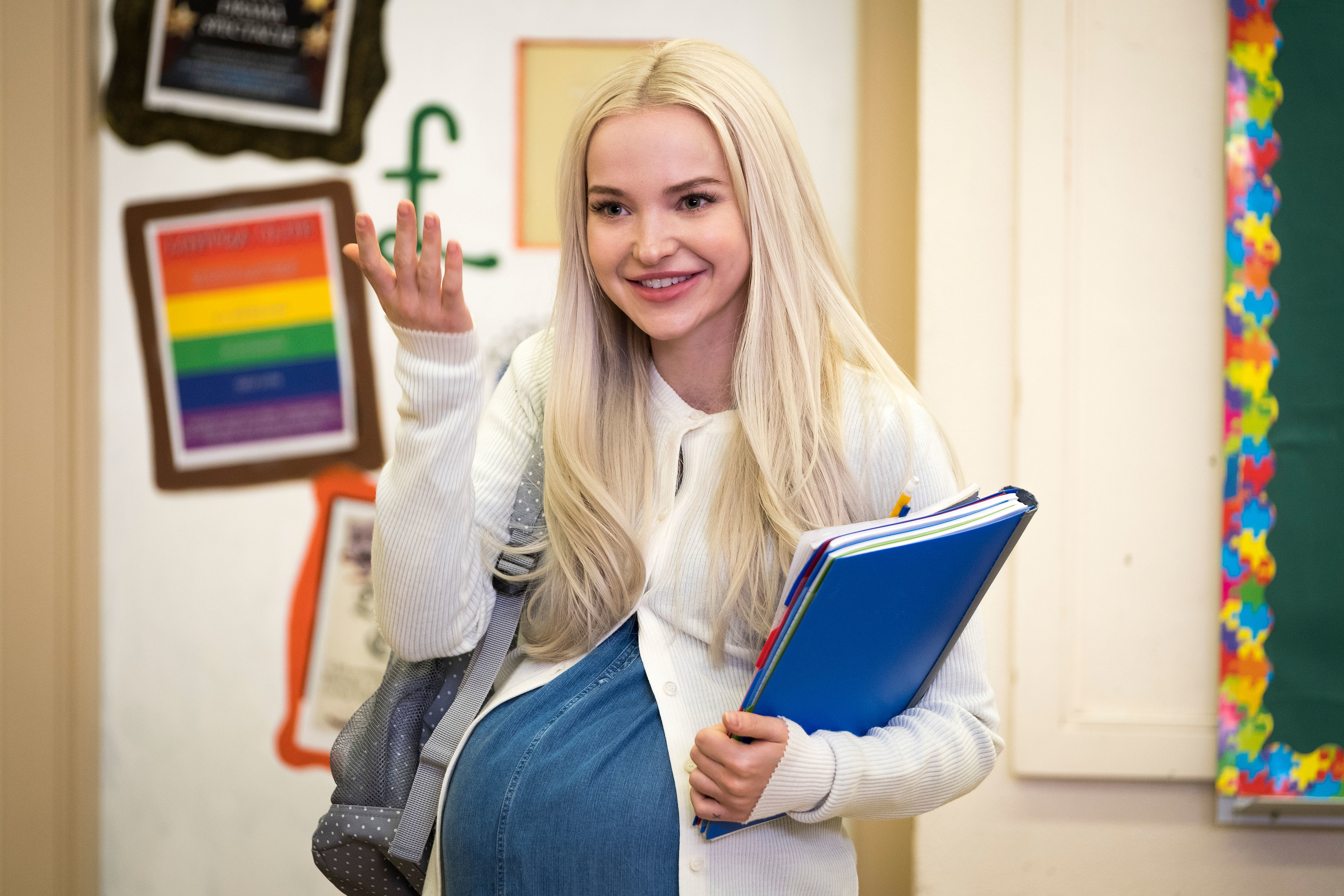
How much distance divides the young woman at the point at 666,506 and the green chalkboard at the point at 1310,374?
2.95 feet

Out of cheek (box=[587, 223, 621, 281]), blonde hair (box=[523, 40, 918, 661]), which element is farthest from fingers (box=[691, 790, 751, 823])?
cheek (box=[587, 223, 621, 281])

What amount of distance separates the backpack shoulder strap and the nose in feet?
0.85

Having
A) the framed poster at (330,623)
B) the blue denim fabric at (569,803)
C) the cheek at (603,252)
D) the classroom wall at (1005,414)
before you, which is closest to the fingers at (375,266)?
the cheek at (603,252)

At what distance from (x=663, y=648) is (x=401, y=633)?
0.83 feet

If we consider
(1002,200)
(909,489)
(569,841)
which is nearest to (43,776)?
(569,841)

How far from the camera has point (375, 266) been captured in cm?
83

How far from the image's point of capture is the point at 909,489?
3.17ft

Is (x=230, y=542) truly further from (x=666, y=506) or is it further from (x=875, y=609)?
(x=875, y=609)

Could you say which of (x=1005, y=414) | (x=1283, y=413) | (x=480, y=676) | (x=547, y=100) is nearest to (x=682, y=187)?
(x=480, y=676)

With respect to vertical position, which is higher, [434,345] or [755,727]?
[434,345]

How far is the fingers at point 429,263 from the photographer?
2.65 ft

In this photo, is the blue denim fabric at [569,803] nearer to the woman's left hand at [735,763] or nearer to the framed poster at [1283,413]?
the woman's left hand at [735,763]

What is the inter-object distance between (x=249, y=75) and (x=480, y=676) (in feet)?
4.75

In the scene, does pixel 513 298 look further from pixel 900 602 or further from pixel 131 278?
pixel 900 602
